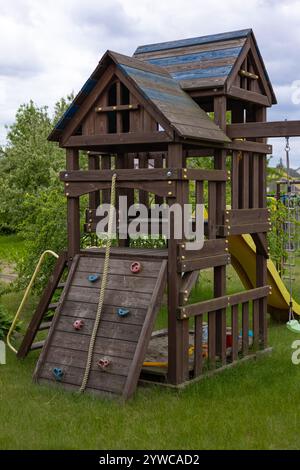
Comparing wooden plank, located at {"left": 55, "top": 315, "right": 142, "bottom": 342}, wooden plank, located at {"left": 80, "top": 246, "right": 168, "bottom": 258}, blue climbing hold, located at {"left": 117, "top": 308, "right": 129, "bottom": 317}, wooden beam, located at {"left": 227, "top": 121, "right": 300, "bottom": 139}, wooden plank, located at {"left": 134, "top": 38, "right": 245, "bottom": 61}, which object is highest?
wooden plank, located at {"left": 134, "top": 38, "right": 245, "bottom": 61}

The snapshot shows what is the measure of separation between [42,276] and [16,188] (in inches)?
593

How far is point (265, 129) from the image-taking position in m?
7.27

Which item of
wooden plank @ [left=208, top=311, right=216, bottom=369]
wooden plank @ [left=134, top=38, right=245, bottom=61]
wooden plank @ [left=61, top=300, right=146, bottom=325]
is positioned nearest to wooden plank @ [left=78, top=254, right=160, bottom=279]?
wooden plank @ [left=61, top=300, right=146, bottom=325]

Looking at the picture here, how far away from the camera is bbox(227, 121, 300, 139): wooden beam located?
7.16 meters

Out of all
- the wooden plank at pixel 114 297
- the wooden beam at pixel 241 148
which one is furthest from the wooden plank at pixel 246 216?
the wooden plank at pixel 114 297

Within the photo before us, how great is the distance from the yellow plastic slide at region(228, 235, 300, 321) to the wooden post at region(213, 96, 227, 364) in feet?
6.96

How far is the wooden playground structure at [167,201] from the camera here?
6535 mm

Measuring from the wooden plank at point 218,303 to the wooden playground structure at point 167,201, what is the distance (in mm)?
13

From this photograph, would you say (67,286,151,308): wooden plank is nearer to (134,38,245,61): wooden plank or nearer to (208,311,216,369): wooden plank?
(208,311,216,369): wooden plank

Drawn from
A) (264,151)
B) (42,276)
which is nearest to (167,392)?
(264,151)

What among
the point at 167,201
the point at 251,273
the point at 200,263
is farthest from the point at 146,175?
the point at 251,273

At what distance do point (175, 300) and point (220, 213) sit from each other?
135cm

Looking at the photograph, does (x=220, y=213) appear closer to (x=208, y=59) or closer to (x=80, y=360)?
(x=208, y=59)

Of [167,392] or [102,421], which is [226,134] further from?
[102,421]
